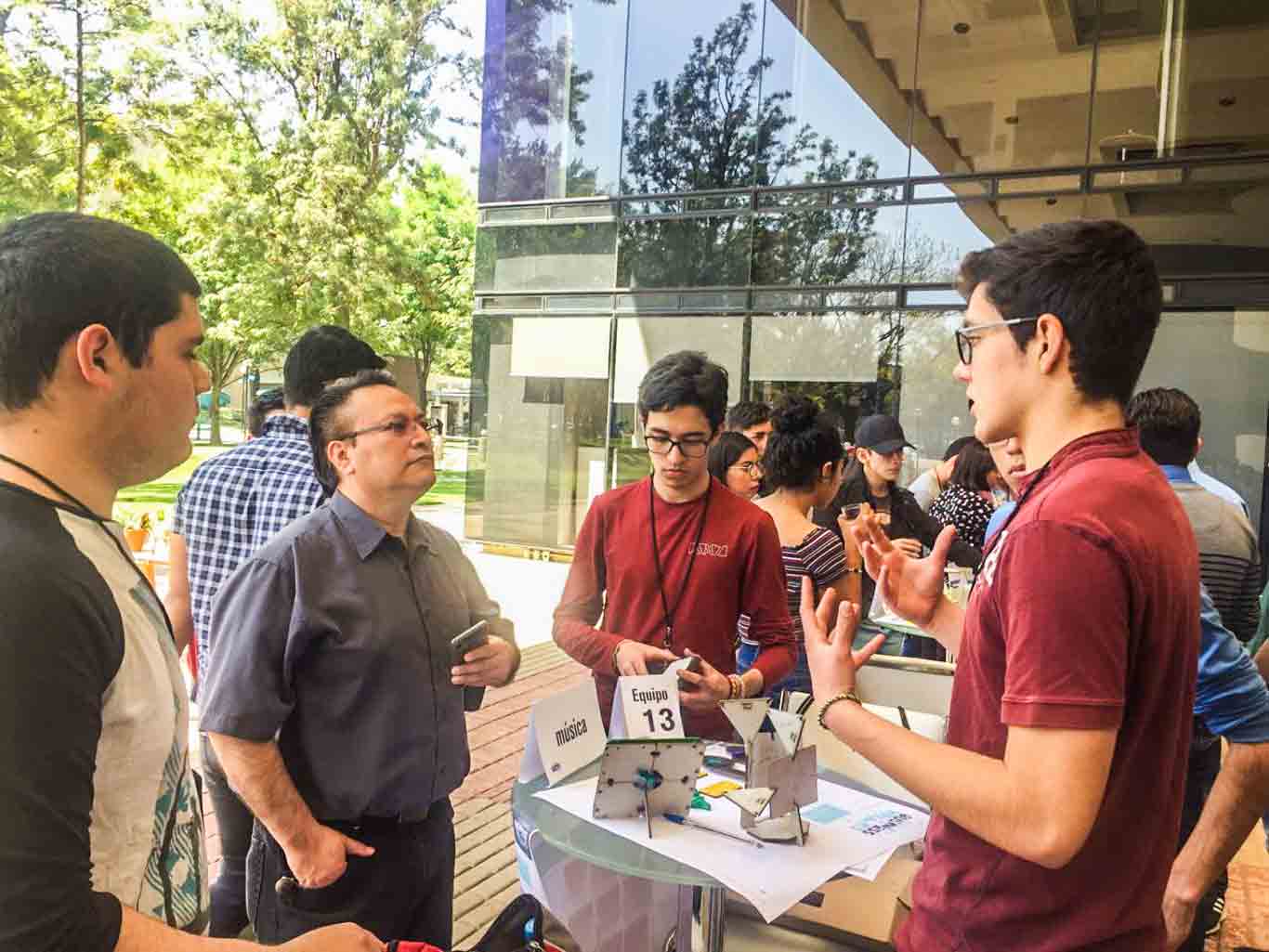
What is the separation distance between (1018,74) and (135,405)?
1046 cm

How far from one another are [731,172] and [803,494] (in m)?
8.20

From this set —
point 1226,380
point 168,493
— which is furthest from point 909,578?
point 168,493

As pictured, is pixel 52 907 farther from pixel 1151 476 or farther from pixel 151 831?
pixel 1151 476

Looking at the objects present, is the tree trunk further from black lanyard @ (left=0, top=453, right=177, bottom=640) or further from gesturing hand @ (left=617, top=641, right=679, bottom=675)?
black lanyard @ (left=0, top=453, right=177, bottom=640)

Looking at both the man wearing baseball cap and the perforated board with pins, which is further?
the man wearing baseball cap

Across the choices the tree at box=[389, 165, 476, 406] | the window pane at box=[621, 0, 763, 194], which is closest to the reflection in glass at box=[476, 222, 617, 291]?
the window pane at box=[621, 0, 763, 194]

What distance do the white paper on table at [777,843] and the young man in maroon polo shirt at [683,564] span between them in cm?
50

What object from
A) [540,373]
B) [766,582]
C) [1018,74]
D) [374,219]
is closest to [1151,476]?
[766,582]

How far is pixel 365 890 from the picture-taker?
79.2 inches

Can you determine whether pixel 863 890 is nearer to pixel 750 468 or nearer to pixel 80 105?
pixel 750 468

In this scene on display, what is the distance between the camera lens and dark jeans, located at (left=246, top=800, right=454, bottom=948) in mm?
1991

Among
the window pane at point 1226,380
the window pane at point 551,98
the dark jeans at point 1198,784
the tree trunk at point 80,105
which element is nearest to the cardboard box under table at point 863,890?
the dark jeans at point 1198,784

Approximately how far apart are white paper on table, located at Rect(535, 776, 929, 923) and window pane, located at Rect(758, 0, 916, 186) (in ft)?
29.5

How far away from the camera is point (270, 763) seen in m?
1.89
